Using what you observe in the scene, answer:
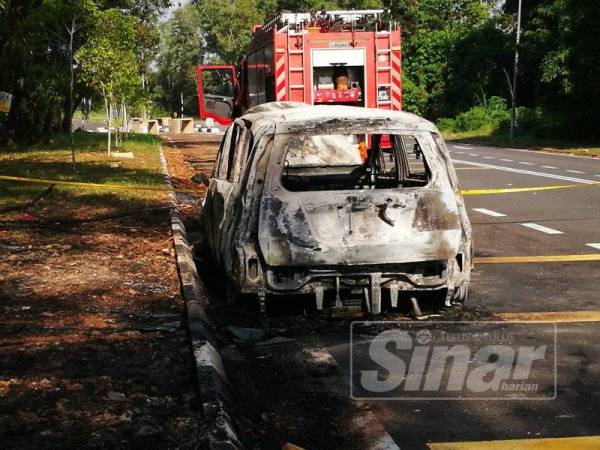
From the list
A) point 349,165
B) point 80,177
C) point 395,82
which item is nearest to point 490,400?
point 349,165

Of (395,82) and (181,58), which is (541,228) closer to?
(395,82)

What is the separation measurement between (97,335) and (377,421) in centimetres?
227

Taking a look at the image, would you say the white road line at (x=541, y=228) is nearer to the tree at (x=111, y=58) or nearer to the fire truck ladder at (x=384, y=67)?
the fire truck ladder at (x=384, y=67)

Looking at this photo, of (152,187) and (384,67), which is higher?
(384,67)

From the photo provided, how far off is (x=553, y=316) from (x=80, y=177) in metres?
12.9

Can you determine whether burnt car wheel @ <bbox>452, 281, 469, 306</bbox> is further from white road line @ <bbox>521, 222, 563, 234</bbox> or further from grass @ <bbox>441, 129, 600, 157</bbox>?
grass @ <bbox>441, 129, 600, 157</bbox>

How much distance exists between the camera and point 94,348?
5496 millimetres

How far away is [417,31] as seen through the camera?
59.8m

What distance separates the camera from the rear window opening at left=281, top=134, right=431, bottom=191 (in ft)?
25.9

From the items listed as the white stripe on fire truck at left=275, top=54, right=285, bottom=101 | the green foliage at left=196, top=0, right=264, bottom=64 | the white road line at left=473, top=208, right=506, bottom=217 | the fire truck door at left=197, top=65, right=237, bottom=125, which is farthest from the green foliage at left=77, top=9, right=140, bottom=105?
the green foliage at left=196, top=0, right=264, bottom=64

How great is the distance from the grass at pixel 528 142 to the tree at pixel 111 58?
14.9 metres

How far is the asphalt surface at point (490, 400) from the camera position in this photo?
4320 millimetres

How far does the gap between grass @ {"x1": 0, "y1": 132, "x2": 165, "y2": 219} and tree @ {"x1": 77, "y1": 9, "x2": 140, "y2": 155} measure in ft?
6.63

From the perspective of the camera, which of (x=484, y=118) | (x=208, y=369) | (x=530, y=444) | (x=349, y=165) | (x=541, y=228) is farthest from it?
(x=484, y=118)
